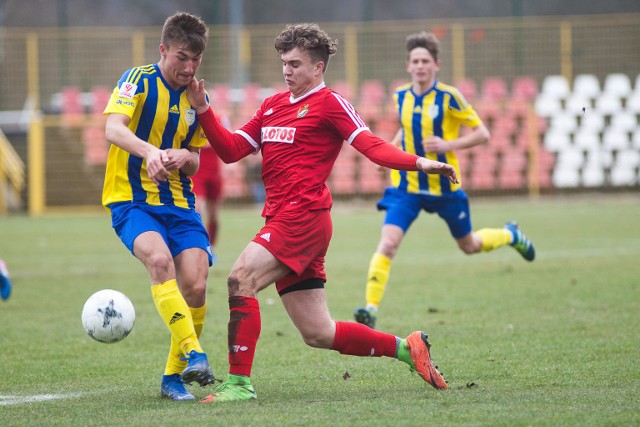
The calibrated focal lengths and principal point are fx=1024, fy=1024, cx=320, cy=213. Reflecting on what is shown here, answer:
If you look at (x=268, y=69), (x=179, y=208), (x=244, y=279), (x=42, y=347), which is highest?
(x=268, y=69)

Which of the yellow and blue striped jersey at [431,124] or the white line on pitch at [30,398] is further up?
the yellow and blue striped jersey at [431,124]

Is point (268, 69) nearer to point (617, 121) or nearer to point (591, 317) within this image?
point (617, 121)

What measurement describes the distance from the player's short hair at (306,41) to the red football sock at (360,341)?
1.45m

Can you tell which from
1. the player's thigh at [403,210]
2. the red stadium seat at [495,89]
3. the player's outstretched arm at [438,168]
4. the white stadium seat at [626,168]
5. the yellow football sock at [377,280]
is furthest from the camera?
the red stadium seat at [495,89]

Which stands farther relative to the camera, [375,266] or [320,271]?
[375,266]

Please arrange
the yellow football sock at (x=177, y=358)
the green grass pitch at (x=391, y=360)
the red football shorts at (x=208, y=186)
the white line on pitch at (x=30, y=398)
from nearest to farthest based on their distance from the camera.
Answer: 1. the green grass pitch at (x=391, y=360)
2. the white line on pitch at (x=30, y=398)
3. the yellow football sock at (x=177, y=358)
4. the red football shorts at (x=208, y=186)

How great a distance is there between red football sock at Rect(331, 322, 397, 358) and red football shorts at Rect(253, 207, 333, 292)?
33 cm

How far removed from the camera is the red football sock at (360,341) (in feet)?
17.9

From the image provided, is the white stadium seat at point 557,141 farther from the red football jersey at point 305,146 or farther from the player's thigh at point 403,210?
the red football jersey at point 305,146

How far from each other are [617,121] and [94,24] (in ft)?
46.5

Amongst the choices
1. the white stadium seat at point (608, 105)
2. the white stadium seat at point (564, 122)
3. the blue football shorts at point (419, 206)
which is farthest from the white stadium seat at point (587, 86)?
the blue football shorts at point (419, 206)

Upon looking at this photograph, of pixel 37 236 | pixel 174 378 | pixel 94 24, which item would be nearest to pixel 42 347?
pixel 174 378

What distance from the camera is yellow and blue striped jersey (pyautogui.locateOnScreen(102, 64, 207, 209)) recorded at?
17.9 ft

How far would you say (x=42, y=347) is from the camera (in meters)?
7.22
